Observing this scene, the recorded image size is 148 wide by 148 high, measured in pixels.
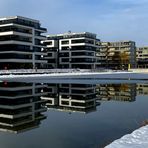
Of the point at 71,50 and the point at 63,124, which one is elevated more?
Answer: the point at 71,50

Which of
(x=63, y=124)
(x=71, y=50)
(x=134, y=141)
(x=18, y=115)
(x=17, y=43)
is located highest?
(x=71, y=50)

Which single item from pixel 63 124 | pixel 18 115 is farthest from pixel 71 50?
pixel 63 124

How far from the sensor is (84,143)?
1230 cm

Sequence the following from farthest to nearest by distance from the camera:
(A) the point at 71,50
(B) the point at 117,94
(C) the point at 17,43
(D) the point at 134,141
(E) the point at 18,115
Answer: (A) the point at 71,50 < (C) the point at 17,43 < (B) the point at 117,94 < (E) the point at 18,115 < (D) the point at 134,141

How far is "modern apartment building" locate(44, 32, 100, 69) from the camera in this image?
500ft

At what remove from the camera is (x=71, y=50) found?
15438 centimetres

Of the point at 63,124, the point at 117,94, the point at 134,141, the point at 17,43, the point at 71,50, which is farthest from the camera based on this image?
the point at 71,50

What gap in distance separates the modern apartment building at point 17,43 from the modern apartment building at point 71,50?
3769cm

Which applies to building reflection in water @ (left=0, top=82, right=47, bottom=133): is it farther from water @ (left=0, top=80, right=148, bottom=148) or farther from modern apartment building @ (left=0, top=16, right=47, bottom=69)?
modern apartment building @ (left=0, top=16, right=47, bottom=69)

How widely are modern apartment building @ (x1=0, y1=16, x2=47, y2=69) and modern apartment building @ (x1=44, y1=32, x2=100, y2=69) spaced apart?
3769 cm

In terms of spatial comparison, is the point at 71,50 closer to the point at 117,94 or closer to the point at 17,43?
the point at 17,43

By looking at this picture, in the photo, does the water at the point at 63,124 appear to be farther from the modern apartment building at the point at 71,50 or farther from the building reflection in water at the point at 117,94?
the modern apartment building at the point at 71,50

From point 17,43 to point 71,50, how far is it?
50743 millimetres

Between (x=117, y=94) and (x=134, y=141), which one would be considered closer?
(x=134, y=141)
